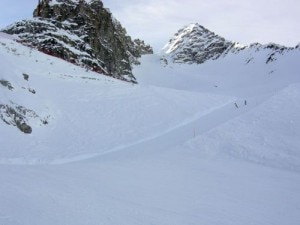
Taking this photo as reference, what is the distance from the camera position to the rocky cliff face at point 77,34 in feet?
156

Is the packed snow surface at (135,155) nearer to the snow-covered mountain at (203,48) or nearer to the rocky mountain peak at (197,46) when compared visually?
the snow-covered mountain at (203,48)

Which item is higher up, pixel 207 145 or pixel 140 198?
pixel 207 145

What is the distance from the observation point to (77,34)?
5506 centimetres

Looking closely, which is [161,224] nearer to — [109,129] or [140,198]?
[140,198]

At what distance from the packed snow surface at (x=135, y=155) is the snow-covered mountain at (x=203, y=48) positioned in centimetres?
6907

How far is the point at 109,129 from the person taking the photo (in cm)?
1981

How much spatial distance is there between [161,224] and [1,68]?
15.6 metres

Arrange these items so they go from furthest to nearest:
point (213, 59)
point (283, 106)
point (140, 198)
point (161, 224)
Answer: point (213, 59) < point (283, 106) < point (140, 198) < point (161, 224)

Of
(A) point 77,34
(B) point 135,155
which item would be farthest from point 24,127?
(A) point 77,34

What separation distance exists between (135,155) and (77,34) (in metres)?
43.2

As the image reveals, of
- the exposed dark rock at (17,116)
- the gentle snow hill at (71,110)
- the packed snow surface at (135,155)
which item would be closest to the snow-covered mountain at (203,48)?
the packed snow surface at (135,155)

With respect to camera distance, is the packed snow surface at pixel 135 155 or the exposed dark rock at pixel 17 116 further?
the exposed dark rock at pixel 17 116

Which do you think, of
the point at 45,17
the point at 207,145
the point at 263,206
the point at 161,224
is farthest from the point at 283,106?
the point at 45,17

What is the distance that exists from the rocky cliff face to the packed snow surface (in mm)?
19467
